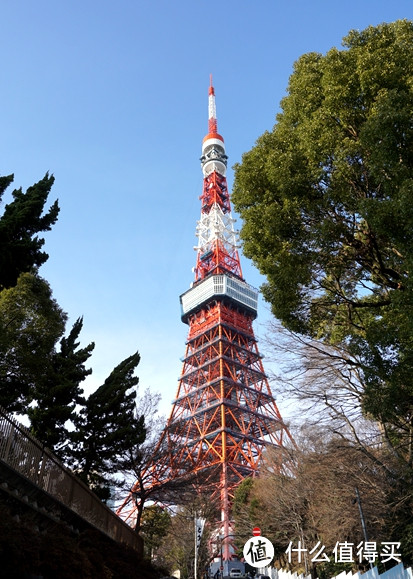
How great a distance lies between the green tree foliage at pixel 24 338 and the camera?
1461 centimetres

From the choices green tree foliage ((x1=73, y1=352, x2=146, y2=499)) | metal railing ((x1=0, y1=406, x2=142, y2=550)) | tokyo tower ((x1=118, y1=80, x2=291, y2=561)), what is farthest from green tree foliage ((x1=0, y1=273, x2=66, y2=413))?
tokyo tower ((x1=118, y1=80, x2=291, y2=561))

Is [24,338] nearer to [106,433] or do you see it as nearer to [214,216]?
[106,433]

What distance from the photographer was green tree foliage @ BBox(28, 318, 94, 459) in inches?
586

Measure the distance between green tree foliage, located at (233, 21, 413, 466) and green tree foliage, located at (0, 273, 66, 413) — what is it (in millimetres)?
8805

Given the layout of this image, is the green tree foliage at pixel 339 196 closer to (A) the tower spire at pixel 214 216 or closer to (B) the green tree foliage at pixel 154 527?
(B) the green tree foliage at pixel 154 527

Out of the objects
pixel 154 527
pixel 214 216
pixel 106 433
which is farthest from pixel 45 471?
pixel 214 216

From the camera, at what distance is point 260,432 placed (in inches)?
1887

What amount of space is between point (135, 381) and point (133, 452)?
3.04 metres

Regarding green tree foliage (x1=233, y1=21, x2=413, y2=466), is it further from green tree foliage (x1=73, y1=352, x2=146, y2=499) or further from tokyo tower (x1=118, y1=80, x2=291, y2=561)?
tokyo tower (x1=118, y1=80, x2=291, y2=561)

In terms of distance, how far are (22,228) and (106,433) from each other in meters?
9.43

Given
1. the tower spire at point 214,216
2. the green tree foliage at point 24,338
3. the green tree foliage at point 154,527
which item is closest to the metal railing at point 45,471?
the green tree foliage at point 24,338

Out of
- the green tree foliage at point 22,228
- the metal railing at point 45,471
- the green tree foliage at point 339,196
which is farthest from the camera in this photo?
the green tree foliage at point 22,228

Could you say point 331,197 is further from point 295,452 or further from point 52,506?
point 295,452

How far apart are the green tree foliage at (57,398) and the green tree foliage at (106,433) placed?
23.5 inches
